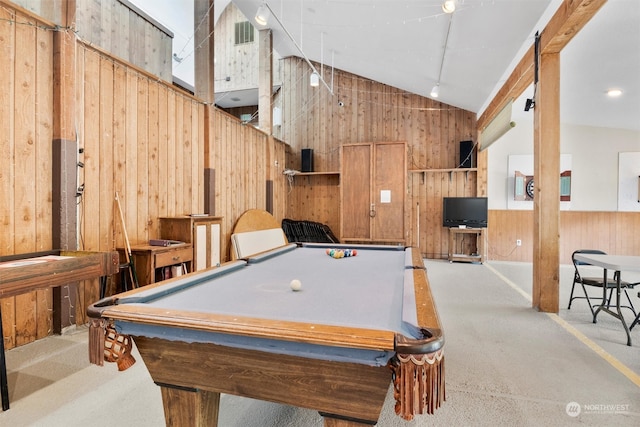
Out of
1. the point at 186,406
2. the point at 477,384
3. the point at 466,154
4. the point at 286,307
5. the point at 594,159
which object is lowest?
the point at 477,384

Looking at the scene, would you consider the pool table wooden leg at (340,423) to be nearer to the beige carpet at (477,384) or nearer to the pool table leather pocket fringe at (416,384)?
the pool table leather pocket fringe at (416,384)

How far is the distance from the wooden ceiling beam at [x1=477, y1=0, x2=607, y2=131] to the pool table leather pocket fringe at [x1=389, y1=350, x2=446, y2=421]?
3.01 meters

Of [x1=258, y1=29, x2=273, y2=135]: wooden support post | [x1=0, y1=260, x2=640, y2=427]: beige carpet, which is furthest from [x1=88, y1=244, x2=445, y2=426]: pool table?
[x1=258, y1=29, x2=273, y2=135]: wooden support post

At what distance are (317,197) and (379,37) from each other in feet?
11.7

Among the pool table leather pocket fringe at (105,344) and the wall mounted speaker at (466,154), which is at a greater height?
the wall mounted speaker at (466,154)

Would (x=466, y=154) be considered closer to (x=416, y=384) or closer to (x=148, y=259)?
(x=148, y=259)

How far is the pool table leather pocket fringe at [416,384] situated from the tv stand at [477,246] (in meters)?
5.80

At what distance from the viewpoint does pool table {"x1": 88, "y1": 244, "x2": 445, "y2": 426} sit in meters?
0.87

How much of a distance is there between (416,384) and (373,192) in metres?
5.57

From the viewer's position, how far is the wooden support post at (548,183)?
3244 millimetres

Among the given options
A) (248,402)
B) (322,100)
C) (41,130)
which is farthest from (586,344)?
(322,100)

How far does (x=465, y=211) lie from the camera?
6.28m

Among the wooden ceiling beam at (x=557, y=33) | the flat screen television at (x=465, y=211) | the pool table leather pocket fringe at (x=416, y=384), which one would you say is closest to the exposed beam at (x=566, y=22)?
the wooden ceiling beam at (x=557, y=33)

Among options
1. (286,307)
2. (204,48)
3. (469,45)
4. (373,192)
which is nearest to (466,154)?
(373,192)
